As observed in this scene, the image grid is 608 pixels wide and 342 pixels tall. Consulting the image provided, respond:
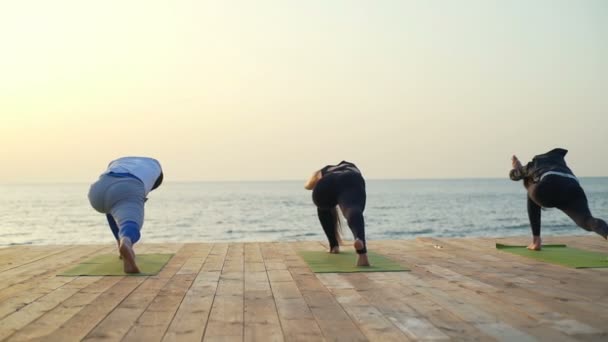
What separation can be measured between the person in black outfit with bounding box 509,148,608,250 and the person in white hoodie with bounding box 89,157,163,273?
3155 millimetres

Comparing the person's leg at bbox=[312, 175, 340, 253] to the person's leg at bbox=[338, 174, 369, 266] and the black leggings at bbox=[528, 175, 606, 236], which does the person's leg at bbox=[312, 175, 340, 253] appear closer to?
the person's leg at bbox=[338, 174, 369, 266]

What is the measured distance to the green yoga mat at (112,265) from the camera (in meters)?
3.92

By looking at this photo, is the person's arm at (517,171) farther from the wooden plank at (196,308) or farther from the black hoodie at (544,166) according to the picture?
the wooden plank at (196,308)

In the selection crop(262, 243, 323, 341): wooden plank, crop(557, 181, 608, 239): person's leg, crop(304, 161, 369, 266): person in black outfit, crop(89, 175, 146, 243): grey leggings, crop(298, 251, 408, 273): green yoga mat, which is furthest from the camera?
crop(557, 181, 608, 239): person's leg

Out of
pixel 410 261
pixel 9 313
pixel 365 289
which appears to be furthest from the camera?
pixel 410 261

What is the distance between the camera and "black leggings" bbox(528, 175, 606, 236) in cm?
445

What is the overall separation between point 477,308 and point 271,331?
40.2 inches

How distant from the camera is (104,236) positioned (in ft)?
50.4

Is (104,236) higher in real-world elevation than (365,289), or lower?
lower

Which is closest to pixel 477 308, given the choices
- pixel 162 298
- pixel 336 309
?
pixel 336 309

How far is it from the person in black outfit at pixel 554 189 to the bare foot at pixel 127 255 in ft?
10.7

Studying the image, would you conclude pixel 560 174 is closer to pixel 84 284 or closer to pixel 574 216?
pixel 574 216

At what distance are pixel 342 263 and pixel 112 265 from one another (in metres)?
1.73

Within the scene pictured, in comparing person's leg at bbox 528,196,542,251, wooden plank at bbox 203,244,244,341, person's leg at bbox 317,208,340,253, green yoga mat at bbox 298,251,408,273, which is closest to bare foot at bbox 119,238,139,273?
wooden plank at bbox 203,244,244,341
